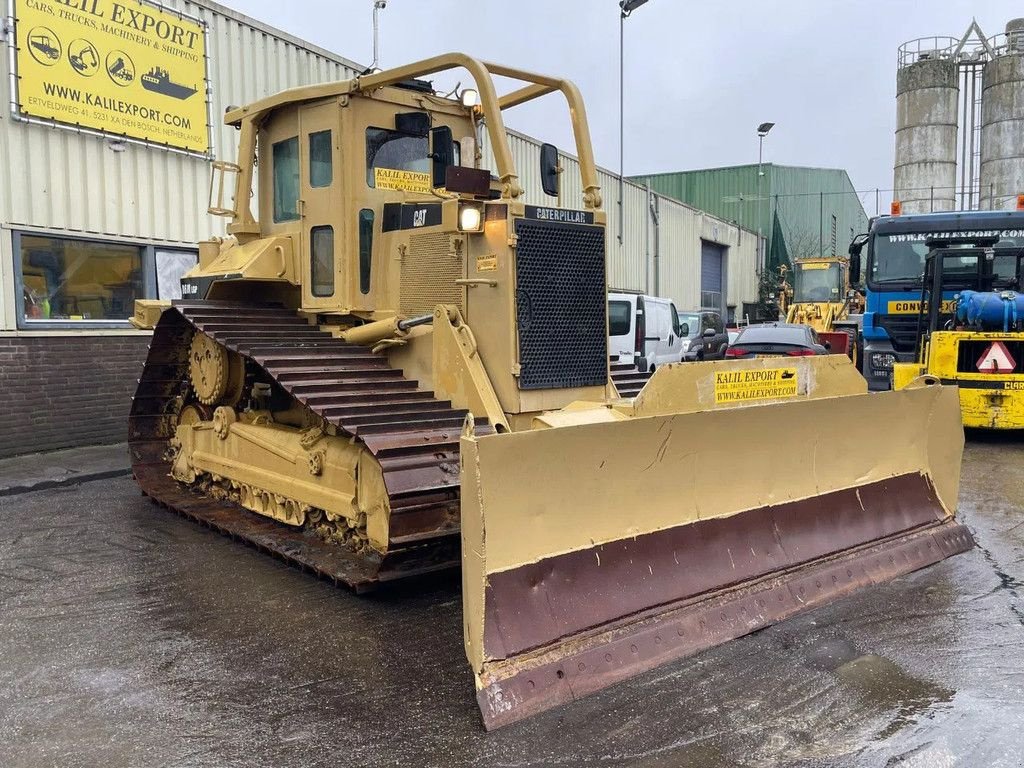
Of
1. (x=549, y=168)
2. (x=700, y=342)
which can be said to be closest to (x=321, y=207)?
(x=549, y=168)

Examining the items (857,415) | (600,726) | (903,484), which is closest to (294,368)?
(600,726)

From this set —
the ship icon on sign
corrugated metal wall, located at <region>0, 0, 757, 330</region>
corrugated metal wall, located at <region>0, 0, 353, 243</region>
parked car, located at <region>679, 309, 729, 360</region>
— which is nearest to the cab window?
corrugated metal wall, located at <region>0, 0, 757, 330</region>

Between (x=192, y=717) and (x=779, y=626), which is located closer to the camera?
(x=192, y=717)

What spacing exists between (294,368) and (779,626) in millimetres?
3149

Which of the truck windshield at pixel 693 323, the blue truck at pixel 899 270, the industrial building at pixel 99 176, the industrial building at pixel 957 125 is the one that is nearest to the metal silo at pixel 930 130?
the industrial building at pixel 957 125

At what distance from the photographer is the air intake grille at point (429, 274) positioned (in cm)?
548

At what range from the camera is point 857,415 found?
512 centimetres

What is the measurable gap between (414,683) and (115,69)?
883 cm

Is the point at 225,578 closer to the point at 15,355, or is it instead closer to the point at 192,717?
the point at 192,717

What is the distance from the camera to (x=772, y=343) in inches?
519

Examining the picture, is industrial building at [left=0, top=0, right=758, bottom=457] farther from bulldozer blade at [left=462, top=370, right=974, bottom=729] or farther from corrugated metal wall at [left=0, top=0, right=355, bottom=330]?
bulldozer blade at [left=462, top=370, right=974, bottom=729]

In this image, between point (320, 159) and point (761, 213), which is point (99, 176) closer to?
point (320, 159)

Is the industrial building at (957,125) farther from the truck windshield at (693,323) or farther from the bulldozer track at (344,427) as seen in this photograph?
the bulldozer track at (344,427)

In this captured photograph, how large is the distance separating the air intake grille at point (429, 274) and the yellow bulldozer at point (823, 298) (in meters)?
17.7
